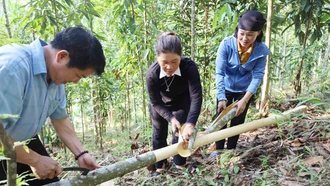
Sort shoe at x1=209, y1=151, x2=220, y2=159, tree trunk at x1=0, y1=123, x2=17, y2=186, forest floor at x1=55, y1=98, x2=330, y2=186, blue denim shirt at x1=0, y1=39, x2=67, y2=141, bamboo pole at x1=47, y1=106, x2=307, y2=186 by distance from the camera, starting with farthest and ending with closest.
Answer: shoe at x1=209, y1=151, x2=220, y2=159 → forest floor at x1=55, y1=98, x2=330, y2=186 → bamboo pole at x1=47, y1=106, x2=307, y2=186 → blue denim shirt at x1=0, y1=39, x2=67, y2=141 → tree trunk at x1=0, y1=123, x2=17, y2=186

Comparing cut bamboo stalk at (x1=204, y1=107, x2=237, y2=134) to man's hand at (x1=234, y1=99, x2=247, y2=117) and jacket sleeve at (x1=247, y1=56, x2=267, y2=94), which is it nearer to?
man's hand at (x1=234, y1=99, x2=247, y2=117)

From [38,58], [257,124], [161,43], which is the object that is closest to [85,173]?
[38,58]

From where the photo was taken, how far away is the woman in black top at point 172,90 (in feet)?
7.06

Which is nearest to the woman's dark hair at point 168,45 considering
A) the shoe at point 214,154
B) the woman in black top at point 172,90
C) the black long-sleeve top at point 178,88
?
the woman in black top at point 172,90

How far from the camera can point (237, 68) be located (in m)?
2.70

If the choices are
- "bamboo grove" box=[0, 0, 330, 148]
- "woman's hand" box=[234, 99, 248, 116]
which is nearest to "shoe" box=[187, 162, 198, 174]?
"woman's hand" box=[234, 99, 248, 116]

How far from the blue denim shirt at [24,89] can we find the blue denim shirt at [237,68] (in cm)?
161

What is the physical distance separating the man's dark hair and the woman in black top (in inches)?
29.2

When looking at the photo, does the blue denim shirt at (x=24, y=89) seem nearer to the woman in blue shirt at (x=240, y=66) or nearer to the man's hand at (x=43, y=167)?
the man's hand at (x=43, y=167)

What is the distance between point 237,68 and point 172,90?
29.8 inches

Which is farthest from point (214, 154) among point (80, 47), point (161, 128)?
point (80, 47)

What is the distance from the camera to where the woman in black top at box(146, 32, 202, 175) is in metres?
2.15

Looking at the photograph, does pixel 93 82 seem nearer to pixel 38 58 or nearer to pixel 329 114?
pixel 38 58

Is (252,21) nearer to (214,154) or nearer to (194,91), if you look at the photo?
(194,91)
